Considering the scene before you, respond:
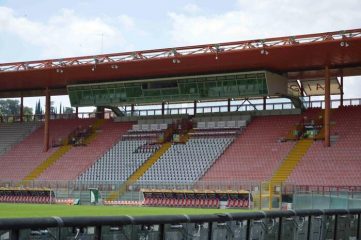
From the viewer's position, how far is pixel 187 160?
46.3m

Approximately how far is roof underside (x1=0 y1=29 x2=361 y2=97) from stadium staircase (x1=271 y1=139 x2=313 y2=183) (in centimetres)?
515

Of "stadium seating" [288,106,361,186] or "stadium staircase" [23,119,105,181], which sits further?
"stadium staircase" [23,119,105,181]

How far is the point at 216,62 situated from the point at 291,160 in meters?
7.77

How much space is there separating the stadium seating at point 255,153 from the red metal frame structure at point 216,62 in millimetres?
3402

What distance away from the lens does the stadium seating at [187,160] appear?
1743 inches

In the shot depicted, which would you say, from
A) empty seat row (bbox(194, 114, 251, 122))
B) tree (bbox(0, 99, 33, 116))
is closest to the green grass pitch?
empty seat row (bbox(194, 114, 251, 122))

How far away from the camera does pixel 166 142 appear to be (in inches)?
1997

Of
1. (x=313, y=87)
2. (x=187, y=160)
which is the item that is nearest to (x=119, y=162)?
(x=187, y=160)

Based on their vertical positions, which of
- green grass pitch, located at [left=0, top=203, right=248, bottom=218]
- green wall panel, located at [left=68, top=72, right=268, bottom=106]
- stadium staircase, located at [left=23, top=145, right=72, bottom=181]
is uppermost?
green wall panel, located at [left=68, top=72, right=268, bottom=106]

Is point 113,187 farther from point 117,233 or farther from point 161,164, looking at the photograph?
point 117,233

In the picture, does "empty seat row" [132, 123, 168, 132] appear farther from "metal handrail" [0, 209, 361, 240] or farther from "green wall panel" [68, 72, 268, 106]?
"metal handrail" [0, 209, 361, 240]

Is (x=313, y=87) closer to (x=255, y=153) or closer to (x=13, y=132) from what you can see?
(x=255, y=153)

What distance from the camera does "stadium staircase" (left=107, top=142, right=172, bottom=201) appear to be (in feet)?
140

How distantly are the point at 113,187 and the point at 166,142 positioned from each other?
342 inches
